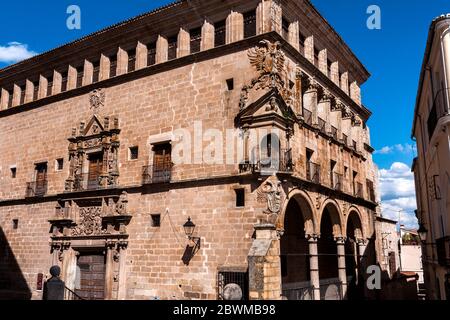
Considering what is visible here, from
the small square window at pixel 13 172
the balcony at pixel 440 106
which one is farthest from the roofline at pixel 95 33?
the balcony at pixel 440 106

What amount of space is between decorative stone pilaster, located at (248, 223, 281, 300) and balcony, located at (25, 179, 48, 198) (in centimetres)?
1130

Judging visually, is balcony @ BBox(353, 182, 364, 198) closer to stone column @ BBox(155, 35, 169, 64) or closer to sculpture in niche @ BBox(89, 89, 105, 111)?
stone column @ BBox(155, 35, 169, 64)

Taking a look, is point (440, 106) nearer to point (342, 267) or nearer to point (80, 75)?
point (342, 267)

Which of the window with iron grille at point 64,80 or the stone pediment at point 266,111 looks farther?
the window with iron grille at point 64,80

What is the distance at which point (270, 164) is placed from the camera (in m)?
14.3

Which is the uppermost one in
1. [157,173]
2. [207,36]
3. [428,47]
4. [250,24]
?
[250,24]

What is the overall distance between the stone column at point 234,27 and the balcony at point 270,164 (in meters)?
4.59

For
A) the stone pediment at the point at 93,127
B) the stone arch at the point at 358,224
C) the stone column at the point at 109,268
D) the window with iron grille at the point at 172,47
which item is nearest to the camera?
the stone column at the point at 109,268

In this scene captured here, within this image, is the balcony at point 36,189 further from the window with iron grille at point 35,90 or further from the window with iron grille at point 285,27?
the window with iron grille at point 285,27

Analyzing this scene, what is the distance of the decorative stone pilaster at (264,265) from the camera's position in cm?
1299

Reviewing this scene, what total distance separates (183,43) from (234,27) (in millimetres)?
2272

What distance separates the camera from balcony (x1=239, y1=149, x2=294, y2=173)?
14250 mm

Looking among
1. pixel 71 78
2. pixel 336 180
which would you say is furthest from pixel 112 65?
pixel 336 180

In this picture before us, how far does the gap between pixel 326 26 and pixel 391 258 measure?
1746cm
